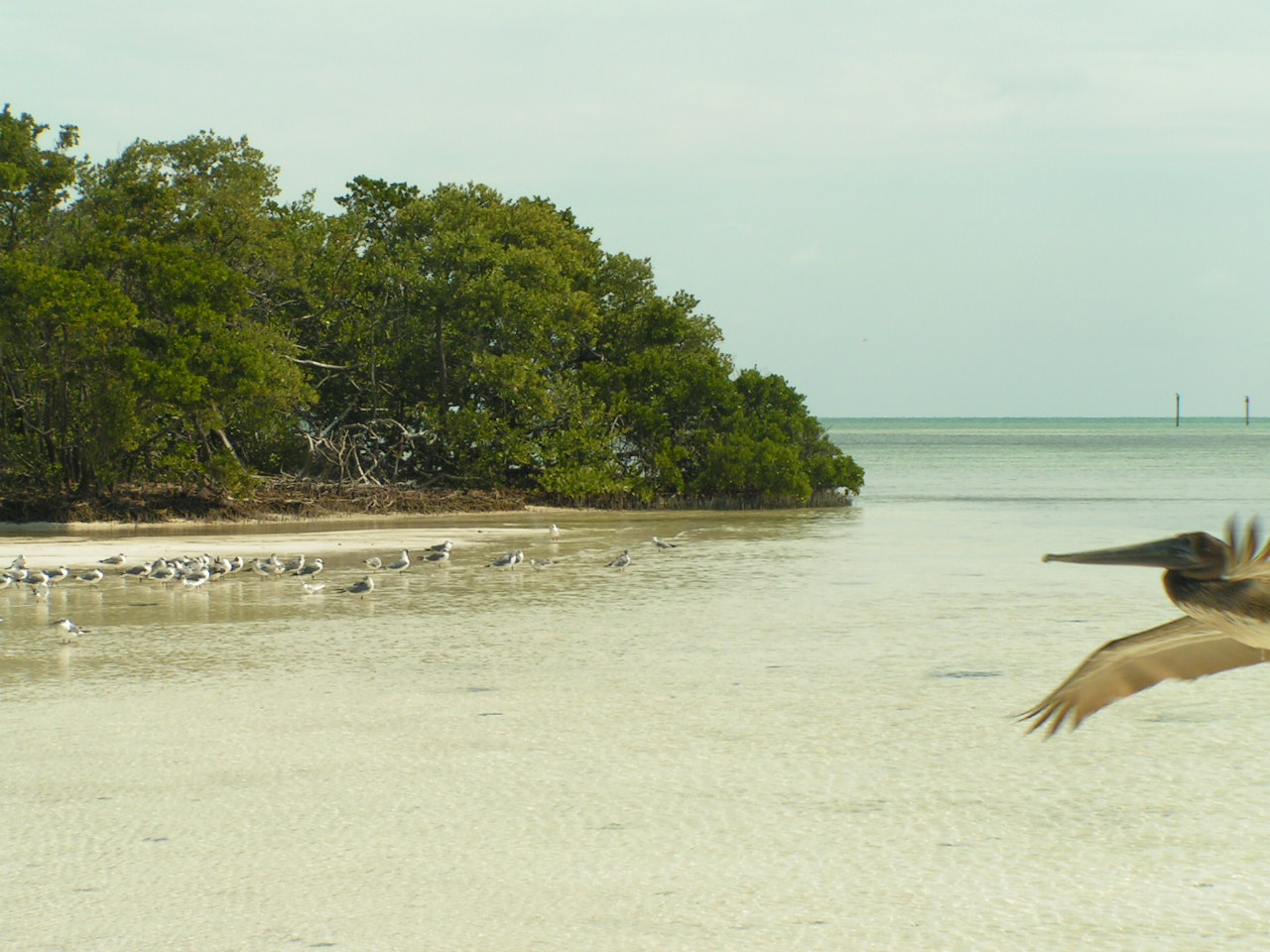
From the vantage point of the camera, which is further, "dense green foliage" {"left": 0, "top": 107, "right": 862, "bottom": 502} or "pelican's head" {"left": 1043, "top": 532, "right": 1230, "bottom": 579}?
"dense green foliage" {"left": 0, "top": 107, "right": 862, "bottom": 502}

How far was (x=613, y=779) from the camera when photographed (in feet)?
19.7

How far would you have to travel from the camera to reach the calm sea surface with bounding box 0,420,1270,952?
4.43 metres

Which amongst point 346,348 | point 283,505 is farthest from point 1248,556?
point 346,348

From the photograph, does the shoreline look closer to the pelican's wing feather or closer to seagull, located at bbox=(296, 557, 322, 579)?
seagull, located at bbox=(296, 557, 322, 579)

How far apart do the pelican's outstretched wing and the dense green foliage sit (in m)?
18.6

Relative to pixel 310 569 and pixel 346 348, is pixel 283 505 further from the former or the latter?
pixel 310 569

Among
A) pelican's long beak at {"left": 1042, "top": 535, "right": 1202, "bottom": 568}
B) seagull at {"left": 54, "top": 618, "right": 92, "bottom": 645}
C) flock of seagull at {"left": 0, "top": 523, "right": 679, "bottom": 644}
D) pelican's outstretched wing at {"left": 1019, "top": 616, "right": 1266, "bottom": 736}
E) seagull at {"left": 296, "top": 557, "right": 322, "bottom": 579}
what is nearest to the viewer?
pelican's long beak at {"left": 1042, "top": 535, "right": 1202, "bottom": 568}

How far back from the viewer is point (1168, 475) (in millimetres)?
40906

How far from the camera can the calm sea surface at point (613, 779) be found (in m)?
4.43

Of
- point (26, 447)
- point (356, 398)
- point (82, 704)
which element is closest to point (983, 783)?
point (82, 704)

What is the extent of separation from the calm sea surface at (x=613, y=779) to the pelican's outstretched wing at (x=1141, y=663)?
6.70 feet

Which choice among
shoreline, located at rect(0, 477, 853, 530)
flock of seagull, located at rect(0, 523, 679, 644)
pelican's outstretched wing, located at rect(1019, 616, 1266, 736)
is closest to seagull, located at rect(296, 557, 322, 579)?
flock of seagull, located at rect(0, 523, 679, 644)

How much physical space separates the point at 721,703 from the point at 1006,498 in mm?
22402

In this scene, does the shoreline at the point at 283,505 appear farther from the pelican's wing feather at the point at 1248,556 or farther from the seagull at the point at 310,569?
the pelican's wing feather at the point at 1248,556
